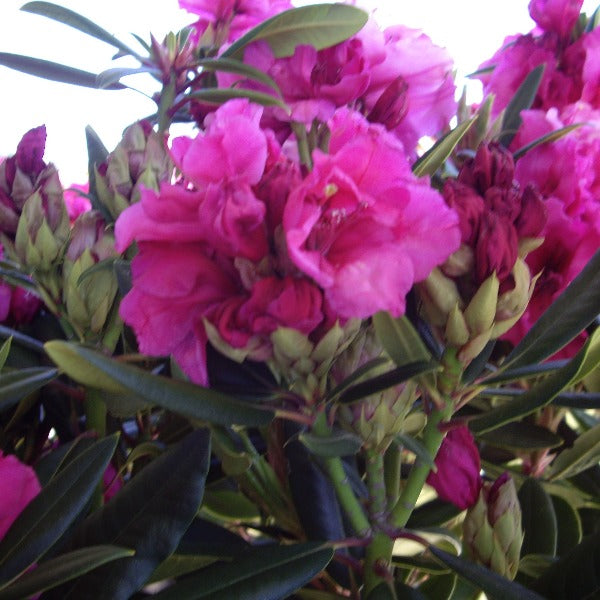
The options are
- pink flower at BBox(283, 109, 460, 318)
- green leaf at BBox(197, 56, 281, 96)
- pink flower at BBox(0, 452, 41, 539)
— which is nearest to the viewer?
pink flower at BBox(283, 109, 460, 318)

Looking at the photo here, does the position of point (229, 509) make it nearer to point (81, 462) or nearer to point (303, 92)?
point (81, 462)

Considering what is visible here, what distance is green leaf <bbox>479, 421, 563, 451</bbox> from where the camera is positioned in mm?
686

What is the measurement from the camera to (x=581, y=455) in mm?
708

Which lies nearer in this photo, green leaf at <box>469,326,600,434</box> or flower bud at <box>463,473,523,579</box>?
green leaf at <box>469,326,600,434</box>

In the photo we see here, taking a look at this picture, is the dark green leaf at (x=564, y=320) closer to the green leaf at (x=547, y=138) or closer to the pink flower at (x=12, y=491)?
the green leaf at (x=547, y=138)

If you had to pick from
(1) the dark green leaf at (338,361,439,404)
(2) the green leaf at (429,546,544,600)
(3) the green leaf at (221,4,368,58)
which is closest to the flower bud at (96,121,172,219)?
(3) the green leaf at (221,4,368,58)

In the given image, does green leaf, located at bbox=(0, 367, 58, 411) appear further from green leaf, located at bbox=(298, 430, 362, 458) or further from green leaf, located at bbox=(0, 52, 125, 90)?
green leaf, located at bbox=(0, 52, 125, 90)

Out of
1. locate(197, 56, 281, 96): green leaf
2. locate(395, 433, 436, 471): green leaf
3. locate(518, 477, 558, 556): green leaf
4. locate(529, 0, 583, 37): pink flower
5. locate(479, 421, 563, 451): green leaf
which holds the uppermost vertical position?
locate(529, 0, 583, 37): pink flower

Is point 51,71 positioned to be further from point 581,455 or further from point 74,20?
point 581,455

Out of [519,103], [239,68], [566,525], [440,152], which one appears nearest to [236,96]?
[239,68]

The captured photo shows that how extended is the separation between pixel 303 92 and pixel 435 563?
0.43 m

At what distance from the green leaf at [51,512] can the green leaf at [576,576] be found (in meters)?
0.37

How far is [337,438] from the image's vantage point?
0.49 m

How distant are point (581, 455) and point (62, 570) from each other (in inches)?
19.5
